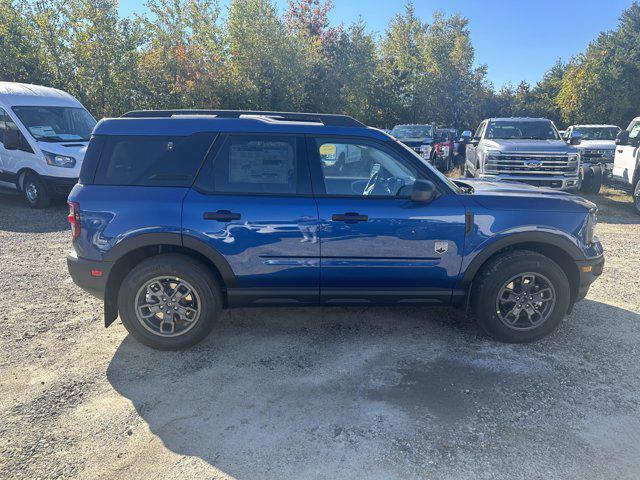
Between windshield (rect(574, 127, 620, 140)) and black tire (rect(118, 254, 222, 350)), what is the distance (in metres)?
17.5

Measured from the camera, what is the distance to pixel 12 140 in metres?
9.38

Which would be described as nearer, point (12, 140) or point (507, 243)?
point (507, 243)

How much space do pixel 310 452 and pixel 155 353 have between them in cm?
179

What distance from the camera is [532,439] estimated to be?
2859mm

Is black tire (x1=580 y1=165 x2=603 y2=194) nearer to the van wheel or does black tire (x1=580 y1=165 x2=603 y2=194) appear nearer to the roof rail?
the roof rail

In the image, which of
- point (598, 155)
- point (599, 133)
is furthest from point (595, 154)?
point (599, 133)

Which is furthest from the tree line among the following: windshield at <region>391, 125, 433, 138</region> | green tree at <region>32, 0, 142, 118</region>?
windshield at <region>391, 125, 433, 138</region>

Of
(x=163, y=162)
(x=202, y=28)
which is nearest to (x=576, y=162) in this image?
(x=163, y=162)

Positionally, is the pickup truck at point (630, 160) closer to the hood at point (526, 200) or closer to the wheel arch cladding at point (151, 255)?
the hood at point (526, 200)

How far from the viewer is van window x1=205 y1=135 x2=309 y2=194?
3793 millimetres

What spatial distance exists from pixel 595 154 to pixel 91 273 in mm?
16416

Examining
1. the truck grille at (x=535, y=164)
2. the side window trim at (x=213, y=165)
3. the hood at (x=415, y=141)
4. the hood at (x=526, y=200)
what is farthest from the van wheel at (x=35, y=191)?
the hood at (x=415, y=141)

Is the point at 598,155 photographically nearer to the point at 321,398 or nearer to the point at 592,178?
the point at 592,178

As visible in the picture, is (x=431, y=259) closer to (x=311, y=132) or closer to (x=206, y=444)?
(x=311, y=132)
